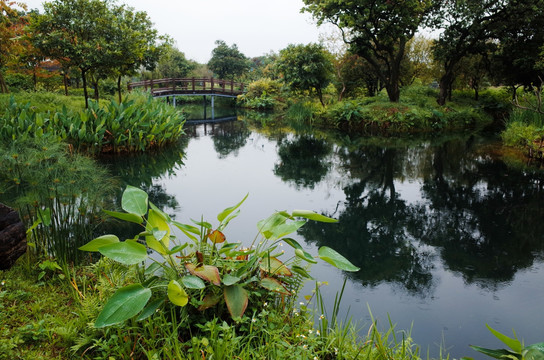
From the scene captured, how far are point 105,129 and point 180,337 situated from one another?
637 cm

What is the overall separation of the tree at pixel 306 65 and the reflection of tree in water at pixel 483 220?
9.13 metres

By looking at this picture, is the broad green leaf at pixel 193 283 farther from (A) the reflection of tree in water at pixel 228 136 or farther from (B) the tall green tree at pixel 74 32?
(B) the tall green tree at pixel 74 32

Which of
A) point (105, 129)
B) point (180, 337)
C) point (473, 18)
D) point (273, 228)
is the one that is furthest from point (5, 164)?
point (473, 18)

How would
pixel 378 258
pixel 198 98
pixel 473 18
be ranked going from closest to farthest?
pixel 378 258 → pixel 473 18 → pixel 198 98

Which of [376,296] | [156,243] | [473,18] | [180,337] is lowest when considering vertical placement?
[376,296]

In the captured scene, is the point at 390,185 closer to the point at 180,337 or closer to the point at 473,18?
the point at 180,337

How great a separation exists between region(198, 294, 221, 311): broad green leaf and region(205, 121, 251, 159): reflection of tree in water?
24.6ft

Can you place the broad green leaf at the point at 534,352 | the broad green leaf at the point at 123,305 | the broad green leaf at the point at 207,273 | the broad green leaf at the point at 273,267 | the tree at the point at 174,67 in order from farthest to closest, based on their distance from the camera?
the tree at the point at 174,67, the broad green leaf at the point at 273,267, the broad green leaf at the point at 207,273, the broad green leaf at the point at 123,305, the broad green leaf at the point at 534,352

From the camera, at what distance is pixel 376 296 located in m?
2.88

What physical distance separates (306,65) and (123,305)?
1502 cm

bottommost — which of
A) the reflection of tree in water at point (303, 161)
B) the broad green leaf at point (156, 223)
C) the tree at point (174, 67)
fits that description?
the reflection of tree in water at point (303, 161)

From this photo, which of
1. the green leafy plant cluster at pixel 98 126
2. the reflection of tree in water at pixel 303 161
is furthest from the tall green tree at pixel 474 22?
the green leafy plant cluster at pixel 98 126

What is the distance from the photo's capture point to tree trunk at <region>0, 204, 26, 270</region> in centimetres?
199

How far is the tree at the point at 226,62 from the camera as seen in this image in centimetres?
3108
